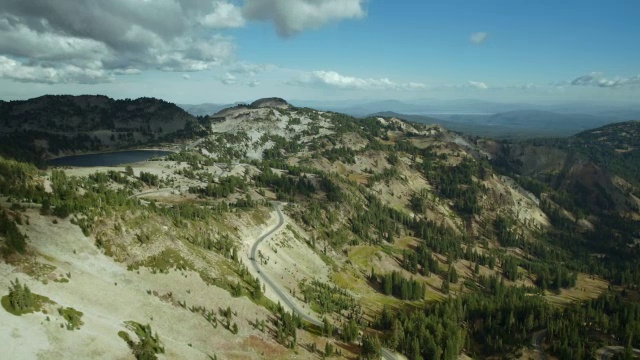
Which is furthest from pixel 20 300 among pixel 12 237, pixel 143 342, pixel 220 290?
pixel 220 290

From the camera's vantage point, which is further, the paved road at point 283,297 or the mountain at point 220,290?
the paved road at point 283,297

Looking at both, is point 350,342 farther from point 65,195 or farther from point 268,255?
point 65,195

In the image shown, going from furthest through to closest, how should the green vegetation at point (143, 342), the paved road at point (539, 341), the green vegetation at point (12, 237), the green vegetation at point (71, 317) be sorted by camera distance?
1. the paved road at point (539, 341)
2. the green vegetation at point (12, 237)
3. the green vegetation at point (143, 342)
4. the green vegetation at point (71, 317)

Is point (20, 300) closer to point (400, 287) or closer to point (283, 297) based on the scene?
point (283, 297)

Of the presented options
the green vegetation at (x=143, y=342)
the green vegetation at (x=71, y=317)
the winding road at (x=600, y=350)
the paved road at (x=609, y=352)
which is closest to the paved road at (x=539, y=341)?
the winding road at (x=600, y=350)

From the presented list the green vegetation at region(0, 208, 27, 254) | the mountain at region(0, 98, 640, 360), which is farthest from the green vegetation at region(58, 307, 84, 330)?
the green vegetation at region(0, 208, 27, 254)

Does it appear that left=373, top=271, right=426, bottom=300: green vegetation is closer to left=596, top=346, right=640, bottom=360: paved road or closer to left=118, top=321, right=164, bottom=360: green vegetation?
left=596, top=346, right=640, bottom=360: paved road

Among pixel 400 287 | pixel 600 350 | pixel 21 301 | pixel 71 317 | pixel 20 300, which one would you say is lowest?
pixel 600 350

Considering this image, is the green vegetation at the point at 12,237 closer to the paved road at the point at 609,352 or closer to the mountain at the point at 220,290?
the mountain at the point at 220,290

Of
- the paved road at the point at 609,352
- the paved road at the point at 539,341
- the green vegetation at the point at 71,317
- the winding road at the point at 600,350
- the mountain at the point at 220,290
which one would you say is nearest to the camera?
the green vegetation at the point at 71,317

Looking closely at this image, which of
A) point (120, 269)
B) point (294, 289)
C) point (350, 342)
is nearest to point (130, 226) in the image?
point (120, 269)
